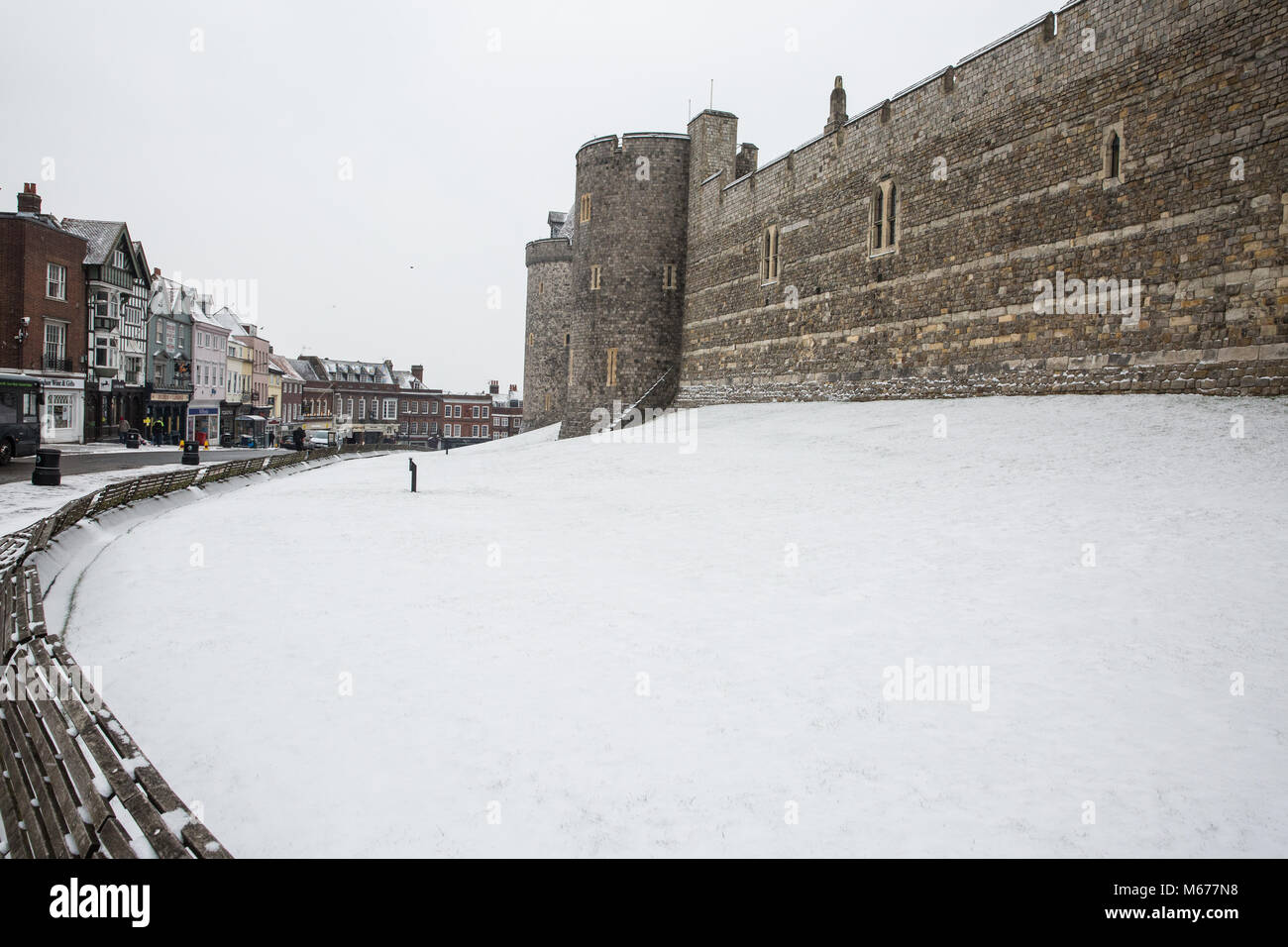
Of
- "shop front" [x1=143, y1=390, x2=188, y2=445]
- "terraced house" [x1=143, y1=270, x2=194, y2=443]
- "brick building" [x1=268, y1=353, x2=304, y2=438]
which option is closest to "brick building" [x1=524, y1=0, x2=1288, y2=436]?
"shop front" [x1=143, y1=390, x2=188, y2=445]

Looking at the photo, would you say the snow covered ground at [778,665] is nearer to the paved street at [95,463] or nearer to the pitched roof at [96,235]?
the paved street at [95,463]

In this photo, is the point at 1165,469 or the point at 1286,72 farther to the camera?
the point at 1286,72

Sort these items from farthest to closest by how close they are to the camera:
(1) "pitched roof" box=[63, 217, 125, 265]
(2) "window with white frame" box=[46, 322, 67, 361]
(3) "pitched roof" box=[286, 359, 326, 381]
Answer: (3) "pitched roof" box=[286, 359, 326, 381] < (1) "pitched roof" box=[63, 217, 125, 265] < (2) "window with white frame" box=[46, 322, 67, 361]

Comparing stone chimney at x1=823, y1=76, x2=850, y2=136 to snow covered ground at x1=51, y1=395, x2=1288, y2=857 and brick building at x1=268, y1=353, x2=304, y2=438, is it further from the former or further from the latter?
brick building at x1=268, y1=353, x2=304, y2=438

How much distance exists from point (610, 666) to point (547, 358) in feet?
126

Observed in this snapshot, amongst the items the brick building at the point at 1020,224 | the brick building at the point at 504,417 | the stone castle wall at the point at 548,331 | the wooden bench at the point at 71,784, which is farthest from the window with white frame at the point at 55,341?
the brick building at the point at 504,417

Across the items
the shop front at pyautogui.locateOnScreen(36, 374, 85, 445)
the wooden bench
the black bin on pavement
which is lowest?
the wooden bench

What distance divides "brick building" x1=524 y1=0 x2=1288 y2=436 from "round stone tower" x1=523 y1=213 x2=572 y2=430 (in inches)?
607

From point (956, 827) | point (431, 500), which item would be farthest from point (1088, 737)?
point (431, 500)

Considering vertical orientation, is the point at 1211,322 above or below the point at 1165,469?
above

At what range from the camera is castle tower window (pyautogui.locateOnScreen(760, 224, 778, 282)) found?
23.6 m
